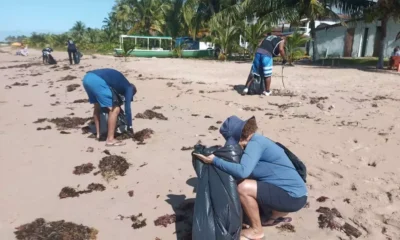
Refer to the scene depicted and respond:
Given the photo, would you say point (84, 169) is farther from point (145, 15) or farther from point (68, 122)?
point (145, 15)

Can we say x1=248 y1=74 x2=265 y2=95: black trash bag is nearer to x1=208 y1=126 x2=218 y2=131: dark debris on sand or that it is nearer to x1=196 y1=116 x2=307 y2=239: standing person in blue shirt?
x1=208 y1=126 x2=218 y2=131: dark debris on sand

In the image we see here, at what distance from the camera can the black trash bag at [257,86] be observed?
870 centimetres

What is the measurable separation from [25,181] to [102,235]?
165 cm

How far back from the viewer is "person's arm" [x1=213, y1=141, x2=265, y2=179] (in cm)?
279

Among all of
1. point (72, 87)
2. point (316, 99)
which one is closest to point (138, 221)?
point (316, 99)

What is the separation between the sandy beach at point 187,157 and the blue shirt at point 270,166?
1.76 ft

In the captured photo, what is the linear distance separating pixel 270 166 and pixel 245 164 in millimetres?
272

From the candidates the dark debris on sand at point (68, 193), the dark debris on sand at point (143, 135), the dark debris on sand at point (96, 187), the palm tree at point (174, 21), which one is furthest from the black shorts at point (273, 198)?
the palm tree at point (174, 21)

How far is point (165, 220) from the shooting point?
3445mm

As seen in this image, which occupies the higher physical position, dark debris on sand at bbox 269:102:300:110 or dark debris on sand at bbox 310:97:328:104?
dark debris on sand at bbox 310:97:328:104

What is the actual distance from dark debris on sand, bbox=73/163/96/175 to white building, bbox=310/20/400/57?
22090 millimetres

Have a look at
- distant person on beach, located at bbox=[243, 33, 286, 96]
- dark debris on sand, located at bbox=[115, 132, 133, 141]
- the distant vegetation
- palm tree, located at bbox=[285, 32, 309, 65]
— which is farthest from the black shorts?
palm tree, located at bbox=[285, 32, 309, 65]

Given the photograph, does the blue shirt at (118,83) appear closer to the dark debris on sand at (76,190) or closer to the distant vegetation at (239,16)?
the dark debris on sand at (76,190)

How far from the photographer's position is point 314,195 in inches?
152
